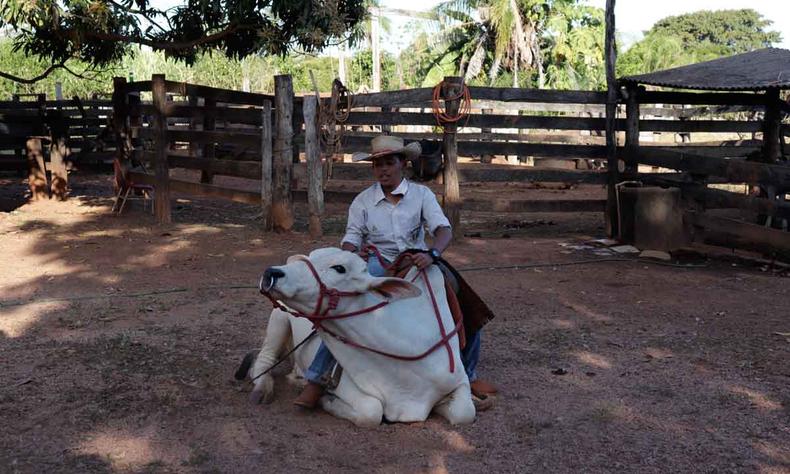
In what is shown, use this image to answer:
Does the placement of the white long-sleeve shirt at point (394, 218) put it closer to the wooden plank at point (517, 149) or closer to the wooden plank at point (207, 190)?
the wooden plank at point (517, 149)

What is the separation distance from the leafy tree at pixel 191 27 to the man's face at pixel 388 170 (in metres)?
5.69

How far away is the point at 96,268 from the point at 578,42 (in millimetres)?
23021

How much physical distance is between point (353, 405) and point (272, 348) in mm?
800

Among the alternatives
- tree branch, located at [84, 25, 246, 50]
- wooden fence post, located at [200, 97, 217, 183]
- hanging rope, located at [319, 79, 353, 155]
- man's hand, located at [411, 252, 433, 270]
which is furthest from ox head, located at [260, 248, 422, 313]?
wooden fence post, located at [200, 97, 217, 183]

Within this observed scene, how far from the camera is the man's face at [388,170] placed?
446 centimetres

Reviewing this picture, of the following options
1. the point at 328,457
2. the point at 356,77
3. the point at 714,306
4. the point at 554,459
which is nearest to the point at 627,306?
the point at 714,306

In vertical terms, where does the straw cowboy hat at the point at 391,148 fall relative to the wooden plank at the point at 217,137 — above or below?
below

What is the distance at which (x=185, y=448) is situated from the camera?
393cm

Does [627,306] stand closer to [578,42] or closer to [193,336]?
[193,336]

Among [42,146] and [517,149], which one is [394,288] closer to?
[517,149]

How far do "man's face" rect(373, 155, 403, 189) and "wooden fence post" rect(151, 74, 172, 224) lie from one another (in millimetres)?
7179

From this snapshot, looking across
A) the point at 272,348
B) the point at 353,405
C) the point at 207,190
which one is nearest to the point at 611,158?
the point at 207,190

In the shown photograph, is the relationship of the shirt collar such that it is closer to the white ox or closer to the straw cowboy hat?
the straw cowboy hat

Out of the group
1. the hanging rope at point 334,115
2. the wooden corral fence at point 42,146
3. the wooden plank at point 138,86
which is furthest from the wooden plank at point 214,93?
the wooden corral fence at point 42,146
